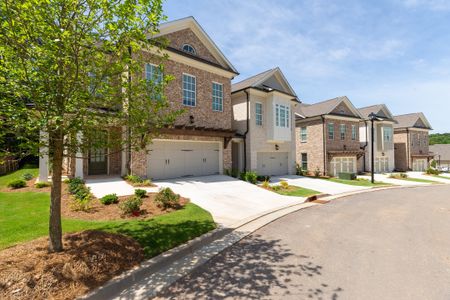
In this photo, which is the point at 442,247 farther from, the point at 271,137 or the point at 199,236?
the point at 271,137

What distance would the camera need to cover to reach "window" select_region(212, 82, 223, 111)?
60.2 feet

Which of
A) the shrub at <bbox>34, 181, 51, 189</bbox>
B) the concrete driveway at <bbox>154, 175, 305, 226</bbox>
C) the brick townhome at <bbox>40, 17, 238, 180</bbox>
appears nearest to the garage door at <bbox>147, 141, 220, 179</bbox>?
the brick townhome at <bbox>40, 17, 238, 180</bbox>

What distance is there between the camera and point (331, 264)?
5273 millimetres

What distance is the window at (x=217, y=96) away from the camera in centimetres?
1834

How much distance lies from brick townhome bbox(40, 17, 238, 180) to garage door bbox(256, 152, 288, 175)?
13.5ft

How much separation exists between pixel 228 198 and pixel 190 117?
7.10m

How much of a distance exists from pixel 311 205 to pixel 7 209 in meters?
12.5

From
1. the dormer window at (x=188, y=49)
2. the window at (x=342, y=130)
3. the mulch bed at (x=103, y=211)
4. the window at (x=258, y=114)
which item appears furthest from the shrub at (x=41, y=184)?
the window at (x=342, y=130)

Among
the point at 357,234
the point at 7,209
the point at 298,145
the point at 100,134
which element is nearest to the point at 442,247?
the point at 357,234

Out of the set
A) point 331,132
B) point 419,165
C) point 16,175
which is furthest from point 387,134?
point 16,175

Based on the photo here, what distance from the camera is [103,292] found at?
3.96 meters

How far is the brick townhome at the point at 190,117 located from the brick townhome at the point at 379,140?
71.8 feet

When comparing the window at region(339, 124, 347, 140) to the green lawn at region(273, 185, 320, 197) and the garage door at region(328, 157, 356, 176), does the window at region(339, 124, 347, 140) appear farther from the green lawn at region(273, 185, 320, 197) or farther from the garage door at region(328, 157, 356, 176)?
the green lawn at region(273, 185, 320, 197)

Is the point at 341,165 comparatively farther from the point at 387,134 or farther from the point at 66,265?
the point at 66,265
